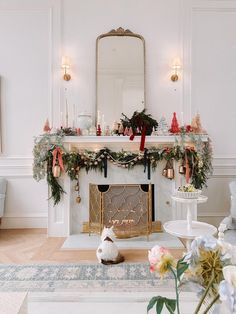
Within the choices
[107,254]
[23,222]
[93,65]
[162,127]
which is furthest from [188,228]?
[93,65]

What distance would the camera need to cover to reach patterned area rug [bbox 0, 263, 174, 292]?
7.23ft

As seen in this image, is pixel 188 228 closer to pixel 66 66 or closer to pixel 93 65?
pixel 93 65

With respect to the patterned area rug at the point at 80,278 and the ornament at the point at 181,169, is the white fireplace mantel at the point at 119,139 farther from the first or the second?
the patterned area rug at the point at 80,278

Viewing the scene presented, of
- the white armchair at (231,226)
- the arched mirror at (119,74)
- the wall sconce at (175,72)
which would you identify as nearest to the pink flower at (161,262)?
the white armchair at (231,226)

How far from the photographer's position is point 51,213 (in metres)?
3.54

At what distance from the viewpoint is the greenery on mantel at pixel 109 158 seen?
3414mm

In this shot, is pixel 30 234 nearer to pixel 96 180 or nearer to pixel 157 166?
pixel 96 180

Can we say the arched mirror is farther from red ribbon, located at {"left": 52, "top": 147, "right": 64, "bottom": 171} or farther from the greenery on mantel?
red ribbon, located at {"left": 52, "top": 147, "right": 64, "bottom": 171}

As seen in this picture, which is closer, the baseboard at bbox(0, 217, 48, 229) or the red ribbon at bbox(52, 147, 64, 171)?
the red ribbon at bbox(52, 147, 64, 171)

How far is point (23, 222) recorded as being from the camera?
3.92 meters

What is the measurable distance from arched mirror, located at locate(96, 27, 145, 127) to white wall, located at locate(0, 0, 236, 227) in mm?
113

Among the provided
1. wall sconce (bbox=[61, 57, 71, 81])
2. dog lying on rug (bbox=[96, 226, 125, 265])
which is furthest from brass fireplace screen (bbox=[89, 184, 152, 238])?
wall sconce (bbox=[61, 57, 71, 81])

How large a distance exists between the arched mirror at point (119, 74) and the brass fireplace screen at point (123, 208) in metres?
1.07

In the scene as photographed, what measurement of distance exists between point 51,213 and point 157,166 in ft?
5.07
